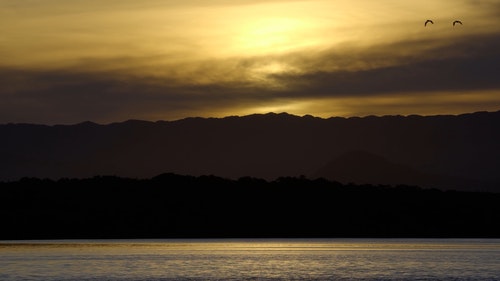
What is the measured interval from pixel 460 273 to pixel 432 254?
39.1 meters

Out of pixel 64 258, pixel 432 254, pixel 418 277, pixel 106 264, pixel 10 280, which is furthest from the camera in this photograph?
pixel 432 254

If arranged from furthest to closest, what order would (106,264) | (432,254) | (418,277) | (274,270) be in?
(432,254), (106,264), (274,270), (418,277)

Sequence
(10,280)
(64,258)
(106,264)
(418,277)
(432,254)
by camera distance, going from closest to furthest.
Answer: (10,280) < (418,277) < (106,264) < (64,258) < (432,254)

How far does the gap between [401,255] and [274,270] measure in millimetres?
36256

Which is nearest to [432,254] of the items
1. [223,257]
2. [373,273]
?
[223,257]

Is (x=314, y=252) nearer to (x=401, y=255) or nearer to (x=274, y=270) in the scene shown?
(x=401, y=255)

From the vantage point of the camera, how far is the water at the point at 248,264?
371ft

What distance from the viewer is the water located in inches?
4456

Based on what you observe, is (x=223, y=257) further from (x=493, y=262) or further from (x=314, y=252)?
(x=493, y=262)

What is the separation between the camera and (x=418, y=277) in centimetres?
11150

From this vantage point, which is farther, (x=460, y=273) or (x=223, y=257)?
(x=223, y=257)

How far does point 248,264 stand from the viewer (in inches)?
5187

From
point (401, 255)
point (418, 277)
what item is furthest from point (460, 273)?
point (401, 255)

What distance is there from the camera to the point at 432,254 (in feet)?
510
